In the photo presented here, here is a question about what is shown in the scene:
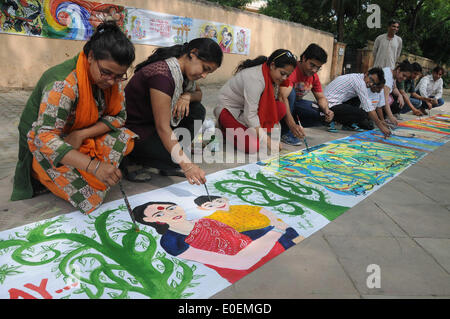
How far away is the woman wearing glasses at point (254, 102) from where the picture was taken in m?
2.64

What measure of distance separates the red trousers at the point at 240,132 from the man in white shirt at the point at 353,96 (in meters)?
1.20

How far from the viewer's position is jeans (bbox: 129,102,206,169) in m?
2.17

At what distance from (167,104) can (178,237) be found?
2.42 ft

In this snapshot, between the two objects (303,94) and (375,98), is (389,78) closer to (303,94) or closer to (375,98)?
(375,98)

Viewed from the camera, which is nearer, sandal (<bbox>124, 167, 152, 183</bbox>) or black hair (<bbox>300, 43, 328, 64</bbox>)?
sandal (<bbox>124, 167, 152, 183</bbox>)

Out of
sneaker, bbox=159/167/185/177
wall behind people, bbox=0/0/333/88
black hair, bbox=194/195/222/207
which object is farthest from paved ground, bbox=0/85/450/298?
wall behind people, bbox=0/0/333/88

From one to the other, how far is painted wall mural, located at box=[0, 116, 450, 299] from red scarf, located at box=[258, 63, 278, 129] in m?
0.59

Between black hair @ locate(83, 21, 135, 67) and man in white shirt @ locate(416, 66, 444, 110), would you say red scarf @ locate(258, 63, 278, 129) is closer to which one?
black hair @ locate(83, 21, 135, 67)

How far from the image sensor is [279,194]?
81.4 inches

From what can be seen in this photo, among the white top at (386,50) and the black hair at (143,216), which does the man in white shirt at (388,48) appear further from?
the black hair at (143,216)

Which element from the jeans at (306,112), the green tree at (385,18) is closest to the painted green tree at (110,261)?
the jeans at (306,112)

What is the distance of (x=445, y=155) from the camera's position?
335 centimetres

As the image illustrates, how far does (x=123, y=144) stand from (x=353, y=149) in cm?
229

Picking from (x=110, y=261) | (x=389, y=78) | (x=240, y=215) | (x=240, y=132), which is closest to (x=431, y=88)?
(x=389, y=78)
